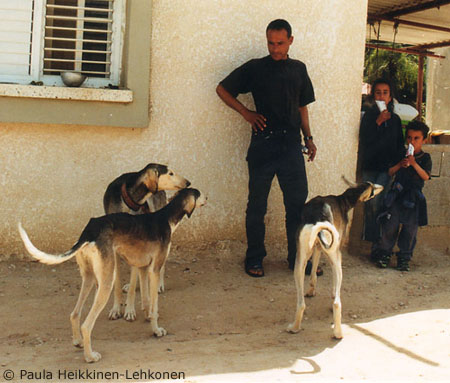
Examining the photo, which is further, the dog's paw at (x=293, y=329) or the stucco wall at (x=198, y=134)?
the stucco wall at (x=198, y=134)

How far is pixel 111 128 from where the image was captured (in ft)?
18.2

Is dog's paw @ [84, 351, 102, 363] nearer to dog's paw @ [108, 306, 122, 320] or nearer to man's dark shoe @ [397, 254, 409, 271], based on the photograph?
dog's paw @ [108, 306, 122, 320]

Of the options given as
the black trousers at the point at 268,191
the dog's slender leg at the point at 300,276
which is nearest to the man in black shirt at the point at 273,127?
the black trousers at the point at 268,191

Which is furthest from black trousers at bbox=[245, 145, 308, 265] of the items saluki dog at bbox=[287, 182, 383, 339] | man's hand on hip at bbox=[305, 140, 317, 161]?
saluki dog at bbox=[287, 182, 383, 339]

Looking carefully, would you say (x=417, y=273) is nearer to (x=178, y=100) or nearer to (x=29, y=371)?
(x=178, y=100)

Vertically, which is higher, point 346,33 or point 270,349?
point 346,33

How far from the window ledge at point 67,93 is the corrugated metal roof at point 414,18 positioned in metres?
4.94

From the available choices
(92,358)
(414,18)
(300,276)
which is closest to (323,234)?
(300,276)

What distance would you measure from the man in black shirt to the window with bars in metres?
1.20

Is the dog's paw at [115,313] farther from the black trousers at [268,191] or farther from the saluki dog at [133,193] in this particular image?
the black trousers at [268,191]

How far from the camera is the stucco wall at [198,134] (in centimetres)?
547

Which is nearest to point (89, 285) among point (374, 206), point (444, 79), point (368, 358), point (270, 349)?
point (270, 349)

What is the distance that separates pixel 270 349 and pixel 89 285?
4.41 ft

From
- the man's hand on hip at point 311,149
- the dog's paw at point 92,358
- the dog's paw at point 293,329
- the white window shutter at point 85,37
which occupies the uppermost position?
the white window shutter at point 85,37
